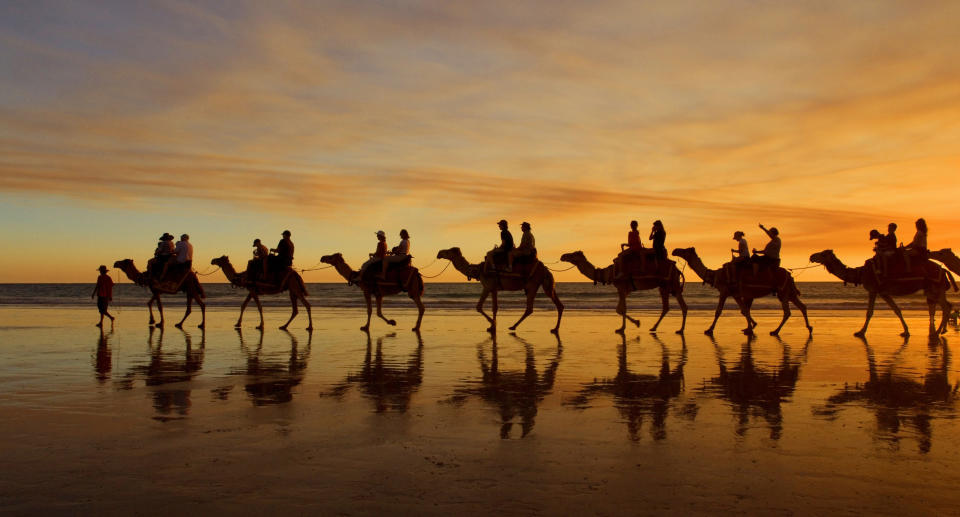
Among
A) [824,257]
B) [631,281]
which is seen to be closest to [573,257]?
[631,281]

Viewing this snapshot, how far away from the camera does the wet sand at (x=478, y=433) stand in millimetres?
5352

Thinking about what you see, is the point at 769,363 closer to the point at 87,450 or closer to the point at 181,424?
the point at 181,424

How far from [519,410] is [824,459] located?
10.6ft

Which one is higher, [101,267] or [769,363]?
[101,267]

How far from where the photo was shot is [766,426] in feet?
25.5

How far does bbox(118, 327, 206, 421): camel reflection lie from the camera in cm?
888

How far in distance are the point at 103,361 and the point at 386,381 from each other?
18.6 feet

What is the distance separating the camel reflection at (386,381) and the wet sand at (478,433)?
63 mm

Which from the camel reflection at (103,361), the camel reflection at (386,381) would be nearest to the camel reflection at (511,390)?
the camel reflection at (386,381)

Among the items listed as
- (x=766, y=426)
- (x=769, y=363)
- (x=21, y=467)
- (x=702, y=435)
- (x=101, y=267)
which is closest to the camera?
(x=21, y=467)

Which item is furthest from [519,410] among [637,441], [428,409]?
[637,441]

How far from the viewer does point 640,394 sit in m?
9.88

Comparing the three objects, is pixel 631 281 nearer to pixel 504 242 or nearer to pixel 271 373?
pixel 504 242

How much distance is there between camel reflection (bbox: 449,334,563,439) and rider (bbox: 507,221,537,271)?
7557 mm
